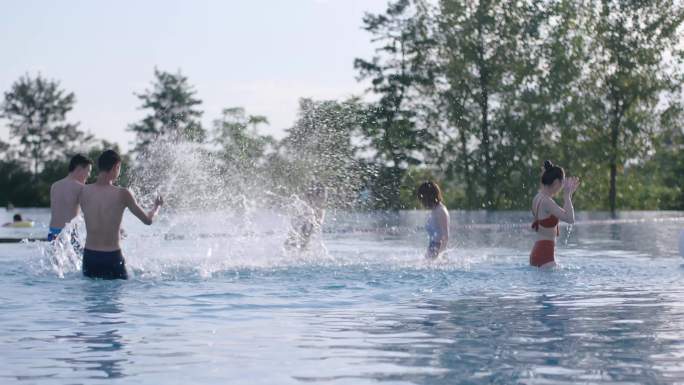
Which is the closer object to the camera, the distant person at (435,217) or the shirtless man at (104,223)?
the shirtless man at (104,223)

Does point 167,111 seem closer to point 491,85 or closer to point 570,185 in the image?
point 491,85

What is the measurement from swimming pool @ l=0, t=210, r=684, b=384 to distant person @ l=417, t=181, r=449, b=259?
0.30 metres

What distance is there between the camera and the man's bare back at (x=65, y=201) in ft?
44.7

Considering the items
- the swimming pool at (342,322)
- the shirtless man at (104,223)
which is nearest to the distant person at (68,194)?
the swimming pool at (342,322)

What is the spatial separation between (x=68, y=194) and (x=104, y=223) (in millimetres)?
1809

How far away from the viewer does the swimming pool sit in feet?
21.8

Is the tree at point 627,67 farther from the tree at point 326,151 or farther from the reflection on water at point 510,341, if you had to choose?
the reflection on water at point 510,341

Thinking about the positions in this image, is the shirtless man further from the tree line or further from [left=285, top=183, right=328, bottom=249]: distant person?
the tree line

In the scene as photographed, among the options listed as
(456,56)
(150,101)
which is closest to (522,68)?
(456,56)

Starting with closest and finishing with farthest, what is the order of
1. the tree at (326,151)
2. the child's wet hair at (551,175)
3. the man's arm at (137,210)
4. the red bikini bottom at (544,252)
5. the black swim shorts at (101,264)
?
the man's arm at (137,210) → the black swim shorts at (101,264) → the child's wet hair at (551,175) → the red bikini bottom at (544,252) → the tree at (326,151)

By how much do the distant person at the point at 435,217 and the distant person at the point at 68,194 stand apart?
4477 mm

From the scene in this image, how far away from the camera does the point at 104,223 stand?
12086 mm

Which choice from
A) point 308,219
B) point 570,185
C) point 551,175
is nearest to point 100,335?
point 570,185

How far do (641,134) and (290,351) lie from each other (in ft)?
173
